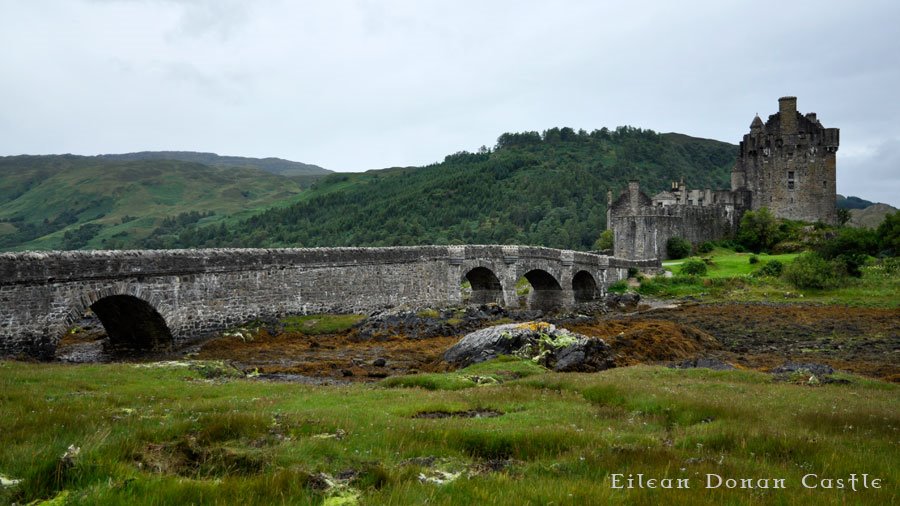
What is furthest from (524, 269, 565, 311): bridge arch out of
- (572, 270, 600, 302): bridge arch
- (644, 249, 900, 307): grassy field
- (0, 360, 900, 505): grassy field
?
(0, 360, 900, 505): grassy field

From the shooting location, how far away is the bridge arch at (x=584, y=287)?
5078 cm

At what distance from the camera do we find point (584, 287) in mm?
52281

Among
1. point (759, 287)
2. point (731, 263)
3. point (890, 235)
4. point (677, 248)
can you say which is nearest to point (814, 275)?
point (759, 287)

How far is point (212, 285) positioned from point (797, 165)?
61955mm

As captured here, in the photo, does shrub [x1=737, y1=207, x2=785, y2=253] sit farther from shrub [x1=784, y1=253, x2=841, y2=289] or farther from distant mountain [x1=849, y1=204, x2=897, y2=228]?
distant mountain [x1=849, y1=204, x2=897, y2=228]

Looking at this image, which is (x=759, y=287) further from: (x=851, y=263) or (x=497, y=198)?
(x=497, y=198)

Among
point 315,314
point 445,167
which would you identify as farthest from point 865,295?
point 445,167

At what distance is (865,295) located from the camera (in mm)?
44594

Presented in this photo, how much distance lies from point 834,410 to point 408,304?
24221 millimetres

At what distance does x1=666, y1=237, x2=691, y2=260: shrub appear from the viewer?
202ft

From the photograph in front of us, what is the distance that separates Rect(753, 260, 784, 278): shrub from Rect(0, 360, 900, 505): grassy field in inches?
1452

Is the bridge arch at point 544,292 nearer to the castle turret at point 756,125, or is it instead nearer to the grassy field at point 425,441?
the grassy field at point 425,441

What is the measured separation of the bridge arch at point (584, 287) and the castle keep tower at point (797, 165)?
28.6 metres

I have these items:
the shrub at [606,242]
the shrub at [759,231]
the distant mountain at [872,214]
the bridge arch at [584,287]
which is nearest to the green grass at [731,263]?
the shrub at [759,231]
